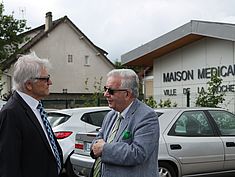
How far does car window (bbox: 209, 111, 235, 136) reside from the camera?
8266 millimetres

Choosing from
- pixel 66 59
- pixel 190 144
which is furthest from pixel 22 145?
pixel 66 59

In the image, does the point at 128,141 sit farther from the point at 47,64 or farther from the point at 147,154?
the point at 47,64

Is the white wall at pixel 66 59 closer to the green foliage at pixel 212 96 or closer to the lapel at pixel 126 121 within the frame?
the green foliage at pixel 212 96

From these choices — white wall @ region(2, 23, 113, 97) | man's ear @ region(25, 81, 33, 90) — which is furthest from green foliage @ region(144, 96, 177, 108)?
white wall @ region(2, 23, 113, 97)

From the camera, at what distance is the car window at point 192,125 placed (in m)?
7.82

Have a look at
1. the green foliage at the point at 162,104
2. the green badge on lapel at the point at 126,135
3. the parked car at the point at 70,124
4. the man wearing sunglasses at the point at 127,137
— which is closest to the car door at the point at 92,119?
the parked car at the point at 70,124

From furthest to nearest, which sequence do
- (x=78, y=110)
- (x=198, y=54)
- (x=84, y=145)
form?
(x=198, y=54) < (x=78, y=110) < (x=84, y=145)

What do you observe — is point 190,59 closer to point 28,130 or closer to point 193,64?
point 193,64

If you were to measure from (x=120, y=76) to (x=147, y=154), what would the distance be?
2.41ft

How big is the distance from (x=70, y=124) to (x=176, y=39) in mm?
8564

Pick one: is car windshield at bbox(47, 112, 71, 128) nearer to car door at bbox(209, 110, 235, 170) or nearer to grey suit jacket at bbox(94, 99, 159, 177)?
car door at bbox(209, 110, 235, 170)

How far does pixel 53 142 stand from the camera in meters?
3.67

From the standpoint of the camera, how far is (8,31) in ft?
113

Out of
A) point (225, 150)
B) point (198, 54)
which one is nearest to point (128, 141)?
point (225, 150)
